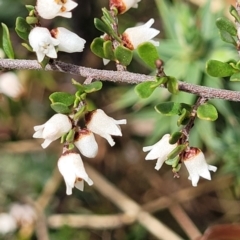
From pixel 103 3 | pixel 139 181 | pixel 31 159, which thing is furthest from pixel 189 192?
pixel 103 3

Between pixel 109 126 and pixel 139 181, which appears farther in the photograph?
pixel 139 181

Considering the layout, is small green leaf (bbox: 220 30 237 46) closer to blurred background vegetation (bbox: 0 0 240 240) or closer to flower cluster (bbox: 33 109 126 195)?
flower cluster (bbox: 33 109 126 195)

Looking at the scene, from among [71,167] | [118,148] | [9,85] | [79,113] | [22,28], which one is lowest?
[118,148]

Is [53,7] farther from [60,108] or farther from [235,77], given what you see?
[235,77]

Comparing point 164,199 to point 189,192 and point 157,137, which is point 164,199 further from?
point 157,137

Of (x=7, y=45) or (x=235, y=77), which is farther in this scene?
(x=7, y=45)

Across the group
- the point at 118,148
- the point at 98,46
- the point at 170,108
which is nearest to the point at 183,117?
the point at 170,108
